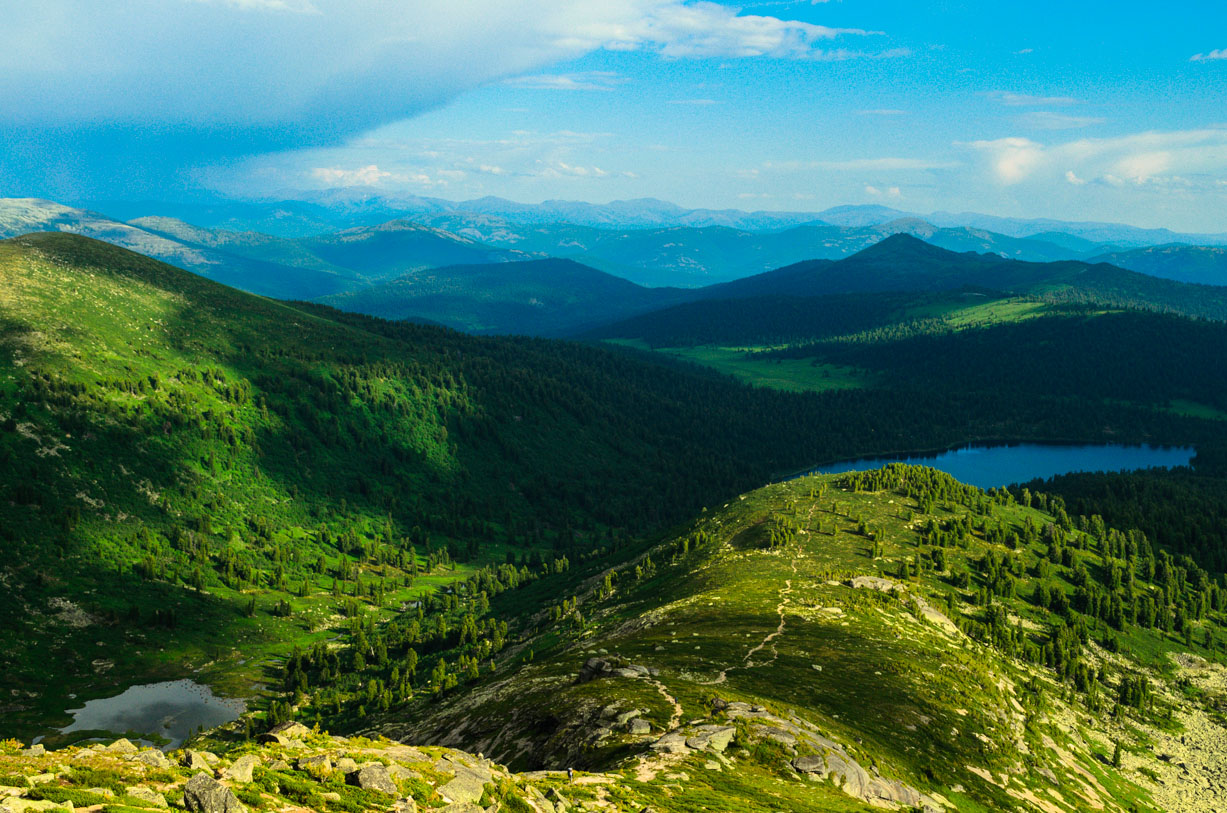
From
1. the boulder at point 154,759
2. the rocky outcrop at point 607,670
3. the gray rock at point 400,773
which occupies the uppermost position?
the boulder at point 154,759

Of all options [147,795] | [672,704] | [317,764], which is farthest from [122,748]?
[672,704]

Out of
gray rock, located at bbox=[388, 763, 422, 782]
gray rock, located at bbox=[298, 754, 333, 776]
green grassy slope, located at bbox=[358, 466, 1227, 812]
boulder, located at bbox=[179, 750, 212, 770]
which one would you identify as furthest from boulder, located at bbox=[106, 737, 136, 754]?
green grassy slope, located at bbox=[358, 466, 1227, 812]

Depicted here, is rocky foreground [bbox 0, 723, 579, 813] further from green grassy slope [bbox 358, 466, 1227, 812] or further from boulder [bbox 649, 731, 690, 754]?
green grassy slope [bbox 358, 466, 1227, 812]

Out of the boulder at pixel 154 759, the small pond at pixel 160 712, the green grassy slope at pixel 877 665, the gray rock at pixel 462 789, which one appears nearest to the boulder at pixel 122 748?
the boulder at pixel 154 759

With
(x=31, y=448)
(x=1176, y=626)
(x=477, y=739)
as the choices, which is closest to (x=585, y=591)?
(x=477, y=739)

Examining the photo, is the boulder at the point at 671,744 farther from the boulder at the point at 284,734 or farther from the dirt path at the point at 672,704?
the boulder at the point at 284,734

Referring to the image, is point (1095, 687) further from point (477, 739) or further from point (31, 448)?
point (31, 448)

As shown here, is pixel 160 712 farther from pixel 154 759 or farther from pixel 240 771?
pixel 240 771

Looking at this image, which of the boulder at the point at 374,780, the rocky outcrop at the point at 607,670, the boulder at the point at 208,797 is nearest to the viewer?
the boulder at the point at 208,797
